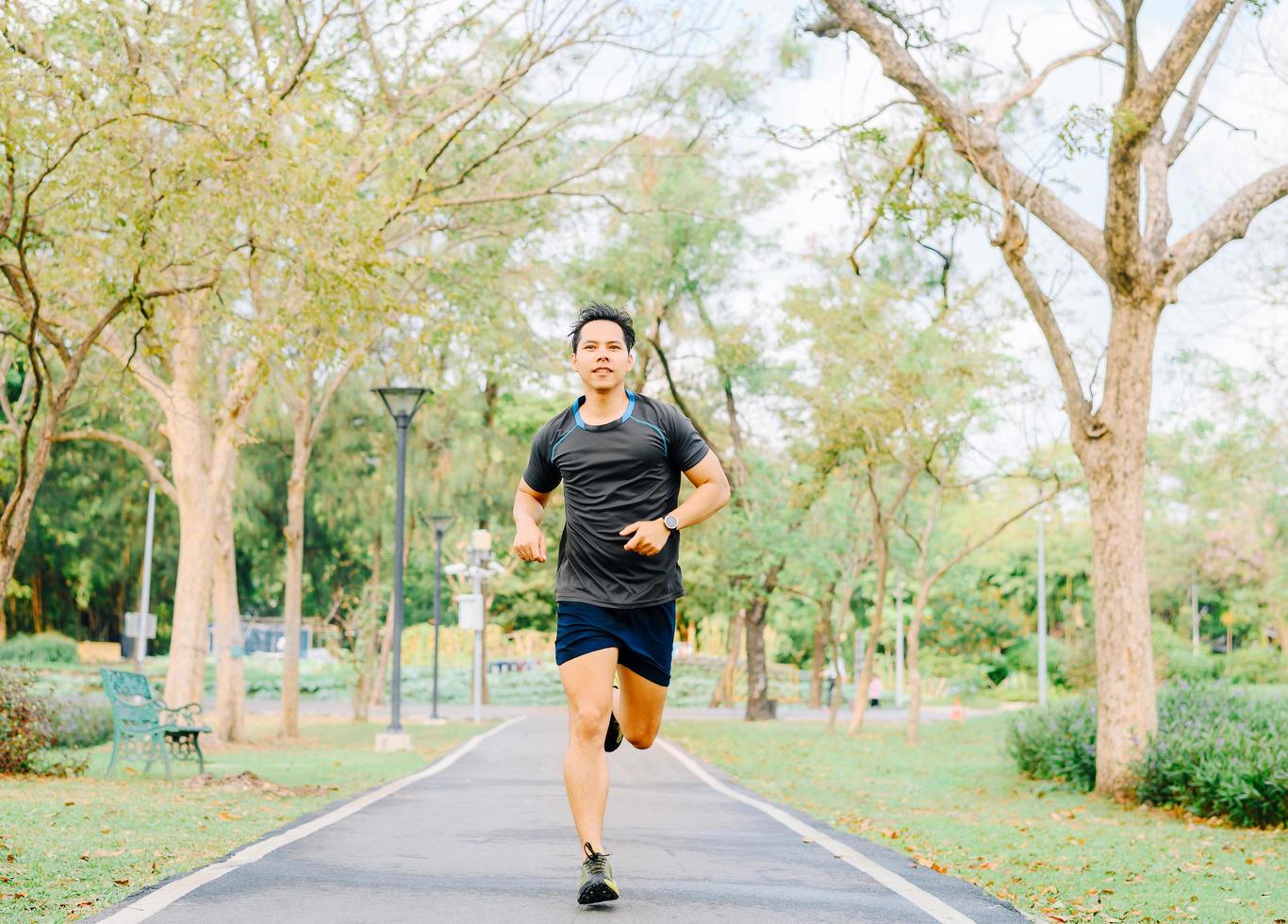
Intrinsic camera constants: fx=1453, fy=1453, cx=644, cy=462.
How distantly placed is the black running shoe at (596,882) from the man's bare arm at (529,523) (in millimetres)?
1144

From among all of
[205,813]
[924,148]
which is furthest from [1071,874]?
[924,148]

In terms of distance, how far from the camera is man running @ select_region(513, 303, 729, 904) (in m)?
5.55

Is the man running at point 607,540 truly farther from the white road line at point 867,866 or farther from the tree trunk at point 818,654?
the tree trunk at point 818,654

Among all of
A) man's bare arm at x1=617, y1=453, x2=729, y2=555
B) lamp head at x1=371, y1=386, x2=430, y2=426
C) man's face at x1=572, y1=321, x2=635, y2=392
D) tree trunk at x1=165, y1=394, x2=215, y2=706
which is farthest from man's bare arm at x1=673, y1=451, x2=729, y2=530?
lamp head at x1=371, y1=386, x2=430, y2=426

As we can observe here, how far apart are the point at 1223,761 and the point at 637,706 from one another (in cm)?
709

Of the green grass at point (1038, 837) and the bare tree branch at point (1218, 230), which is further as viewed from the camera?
the bare tree branch at point (1218, 230)

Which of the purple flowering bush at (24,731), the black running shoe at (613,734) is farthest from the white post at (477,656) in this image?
the black running shoe at (613,734)

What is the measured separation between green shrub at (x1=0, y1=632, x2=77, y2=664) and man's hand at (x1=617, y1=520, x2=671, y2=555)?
130 ft

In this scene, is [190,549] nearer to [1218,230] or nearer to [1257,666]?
[1218,230]

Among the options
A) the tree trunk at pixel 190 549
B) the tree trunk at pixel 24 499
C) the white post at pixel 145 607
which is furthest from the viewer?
the white post at pixel 145 607

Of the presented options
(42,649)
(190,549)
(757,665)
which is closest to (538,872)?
(190,549)

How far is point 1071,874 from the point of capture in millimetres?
7926

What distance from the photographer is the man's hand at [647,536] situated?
5438mm

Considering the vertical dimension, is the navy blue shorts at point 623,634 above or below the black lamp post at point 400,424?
below
